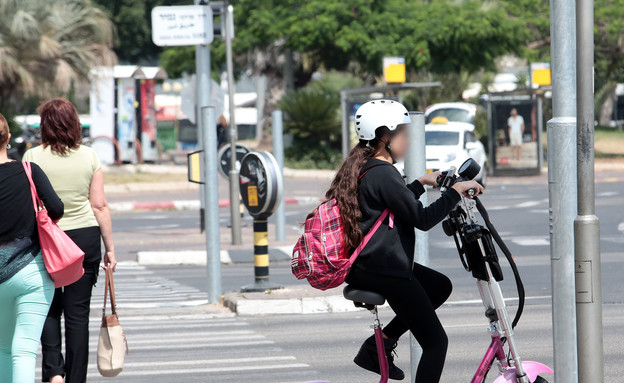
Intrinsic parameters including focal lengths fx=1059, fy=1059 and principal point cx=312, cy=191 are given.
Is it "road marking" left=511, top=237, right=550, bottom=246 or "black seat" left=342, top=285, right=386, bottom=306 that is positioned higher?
"black seat" left=342, top=285, right=386, bottom=306

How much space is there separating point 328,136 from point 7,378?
3040cm

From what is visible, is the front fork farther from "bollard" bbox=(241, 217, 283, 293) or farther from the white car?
the white car

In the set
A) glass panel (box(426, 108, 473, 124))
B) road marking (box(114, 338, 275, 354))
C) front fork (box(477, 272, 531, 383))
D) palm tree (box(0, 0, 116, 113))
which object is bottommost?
road marking (box(114, 338, 275, 354))

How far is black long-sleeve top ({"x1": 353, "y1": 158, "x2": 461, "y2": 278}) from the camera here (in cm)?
465

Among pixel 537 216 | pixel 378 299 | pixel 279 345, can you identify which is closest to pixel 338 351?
pixel 279 345

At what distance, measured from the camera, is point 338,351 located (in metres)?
7.93

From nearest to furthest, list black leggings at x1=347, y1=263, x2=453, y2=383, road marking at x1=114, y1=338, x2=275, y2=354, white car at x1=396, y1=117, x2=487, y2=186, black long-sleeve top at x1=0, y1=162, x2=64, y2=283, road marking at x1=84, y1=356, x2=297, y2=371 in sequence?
1. black leggings at x1=347, y1=263, x2=453, y2=383
2. black long-sleeve top at x1=0, y1=162, x2=64, y2=283
3. road marking at x1=84, y1=356, x2=297, y2=371
4. road marking at x1=114, y1=338, x2=275, y2=354
5. white car at x1=396, y1=117, x2=487, y2=186

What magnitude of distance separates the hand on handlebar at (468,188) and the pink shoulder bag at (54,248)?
201cm

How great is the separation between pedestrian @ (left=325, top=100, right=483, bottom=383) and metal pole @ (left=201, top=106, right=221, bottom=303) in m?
5.97

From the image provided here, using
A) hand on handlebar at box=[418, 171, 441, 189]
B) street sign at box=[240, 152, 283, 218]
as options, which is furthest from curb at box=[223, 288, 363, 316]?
hand on handlebar at box=[418, 171, 441, 189]

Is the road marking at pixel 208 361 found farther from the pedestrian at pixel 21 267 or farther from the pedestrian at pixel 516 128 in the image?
the pedestrian at pixel 516 128

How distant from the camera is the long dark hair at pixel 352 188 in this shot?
472 centimetres

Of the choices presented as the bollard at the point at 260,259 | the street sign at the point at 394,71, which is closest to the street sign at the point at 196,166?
the bollard at the point at 260,259

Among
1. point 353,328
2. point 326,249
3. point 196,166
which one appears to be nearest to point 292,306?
point 353,328
